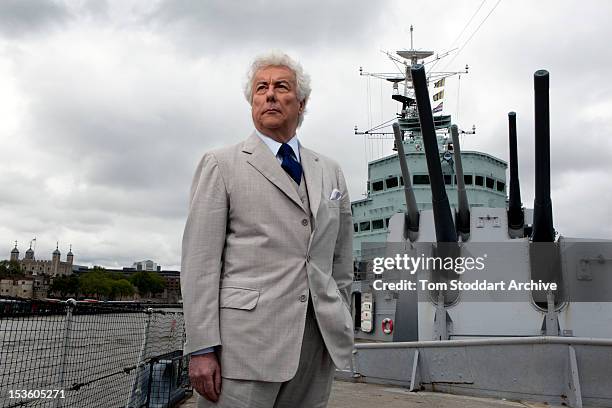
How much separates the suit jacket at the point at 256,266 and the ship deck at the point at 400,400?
304cm

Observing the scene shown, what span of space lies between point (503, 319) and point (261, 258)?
20.0ft

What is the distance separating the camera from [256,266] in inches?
52.0

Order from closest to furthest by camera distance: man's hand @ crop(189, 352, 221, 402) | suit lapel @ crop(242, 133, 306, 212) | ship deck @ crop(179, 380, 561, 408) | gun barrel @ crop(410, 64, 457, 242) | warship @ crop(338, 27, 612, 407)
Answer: man's hand @ crop(189, 352, 221, 402) < suit lapel @ crop(242, 133, 306, 212) < ship deck @ crop(179, 380, 561, 408) < warship @ crop(338, 27, 612, 407) < gun barrel @ crop(410, 64, 457, 242)

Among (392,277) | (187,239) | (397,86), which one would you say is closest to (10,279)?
(397,86)

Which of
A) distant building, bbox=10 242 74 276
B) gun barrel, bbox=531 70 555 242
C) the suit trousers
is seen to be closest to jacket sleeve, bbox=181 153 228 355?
the suit trousers

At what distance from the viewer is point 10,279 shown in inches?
2472

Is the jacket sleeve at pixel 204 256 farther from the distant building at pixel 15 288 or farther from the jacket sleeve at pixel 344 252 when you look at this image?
the distant building at pixel 15 288

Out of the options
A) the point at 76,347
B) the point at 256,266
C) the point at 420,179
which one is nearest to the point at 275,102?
the point at 256,266

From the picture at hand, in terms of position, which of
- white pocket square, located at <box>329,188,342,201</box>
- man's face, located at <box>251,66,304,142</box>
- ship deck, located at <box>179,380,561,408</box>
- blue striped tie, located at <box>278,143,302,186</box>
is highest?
man's face, located at <box>251,66,304,142</box>

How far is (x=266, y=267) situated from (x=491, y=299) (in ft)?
20.1

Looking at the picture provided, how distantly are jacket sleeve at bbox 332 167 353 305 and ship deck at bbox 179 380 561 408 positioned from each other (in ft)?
9.34

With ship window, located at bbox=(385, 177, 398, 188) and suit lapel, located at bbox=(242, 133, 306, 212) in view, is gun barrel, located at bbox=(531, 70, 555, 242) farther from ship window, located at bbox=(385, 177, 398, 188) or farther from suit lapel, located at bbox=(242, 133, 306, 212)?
ship window, located at bbox=(385, 177, 398, 188)

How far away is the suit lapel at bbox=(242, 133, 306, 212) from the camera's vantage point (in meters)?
1.39

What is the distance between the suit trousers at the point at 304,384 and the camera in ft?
4.08
